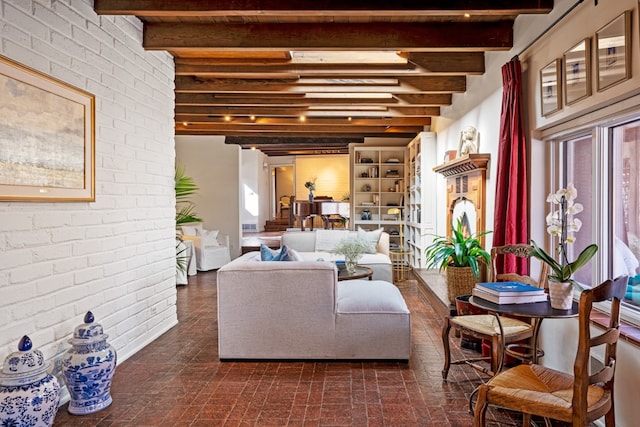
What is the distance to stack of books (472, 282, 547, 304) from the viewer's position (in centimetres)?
242

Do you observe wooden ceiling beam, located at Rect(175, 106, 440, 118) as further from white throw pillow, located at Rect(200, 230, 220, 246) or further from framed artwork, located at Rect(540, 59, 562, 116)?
framed artwork, located at Rect(540, 59, 562, 116)

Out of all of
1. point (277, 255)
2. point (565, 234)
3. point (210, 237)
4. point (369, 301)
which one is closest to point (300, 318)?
point (369, 301)

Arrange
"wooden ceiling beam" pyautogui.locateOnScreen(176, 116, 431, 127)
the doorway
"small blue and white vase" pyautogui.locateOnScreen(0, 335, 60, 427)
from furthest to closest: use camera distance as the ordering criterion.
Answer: the doorway → "wooden ceiling beam" pyautogui.locateOnScreen(176, 116, 431, 127) → "small blue and white vase" pyautogui.locateOnScreen(0, 335, 60, 427)

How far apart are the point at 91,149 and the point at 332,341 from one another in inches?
88.0

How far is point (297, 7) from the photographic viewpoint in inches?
124

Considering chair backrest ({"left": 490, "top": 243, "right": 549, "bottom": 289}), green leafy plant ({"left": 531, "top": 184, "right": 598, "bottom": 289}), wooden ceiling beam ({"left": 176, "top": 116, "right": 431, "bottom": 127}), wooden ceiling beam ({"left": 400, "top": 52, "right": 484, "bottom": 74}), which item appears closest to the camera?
green leafy plant ({"left": 531, "top": 184, "right": 598, "bottom": 289})

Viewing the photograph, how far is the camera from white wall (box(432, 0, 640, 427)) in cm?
224

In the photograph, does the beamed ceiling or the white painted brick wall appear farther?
the beamed ceiling

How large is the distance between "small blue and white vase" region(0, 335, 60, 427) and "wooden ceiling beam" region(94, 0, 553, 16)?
2.31m

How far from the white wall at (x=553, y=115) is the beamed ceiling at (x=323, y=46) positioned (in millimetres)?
231

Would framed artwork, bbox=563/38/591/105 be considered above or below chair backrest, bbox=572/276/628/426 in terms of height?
above

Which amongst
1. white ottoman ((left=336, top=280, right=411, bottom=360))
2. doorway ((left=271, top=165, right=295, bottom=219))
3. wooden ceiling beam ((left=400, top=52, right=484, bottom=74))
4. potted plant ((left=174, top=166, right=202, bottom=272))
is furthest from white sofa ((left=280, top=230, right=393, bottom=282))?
doorway ((left=271, top=165, right=295, bottom=219))

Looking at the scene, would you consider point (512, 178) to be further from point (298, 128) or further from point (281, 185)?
point (281, 185)

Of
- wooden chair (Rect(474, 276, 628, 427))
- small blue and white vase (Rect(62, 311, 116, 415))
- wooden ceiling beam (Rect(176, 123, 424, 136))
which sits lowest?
small blue and white vase (Rect(62, 311, 116, 415))
